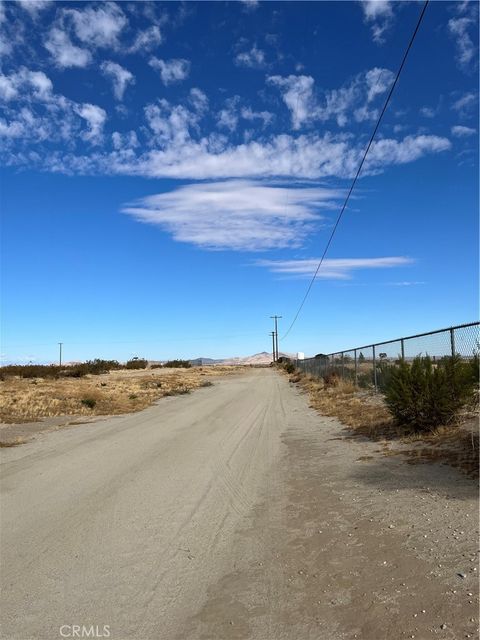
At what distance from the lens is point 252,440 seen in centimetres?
1302

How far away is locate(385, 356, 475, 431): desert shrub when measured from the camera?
10906mm

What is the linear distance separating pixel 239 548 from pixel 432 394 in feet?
21.2

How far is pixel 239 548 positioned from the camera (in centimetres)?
577

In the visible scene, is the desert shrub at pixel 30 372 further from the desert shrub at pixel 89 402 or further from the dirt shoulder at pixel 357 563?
the dirt shoulder at pixel 357 563

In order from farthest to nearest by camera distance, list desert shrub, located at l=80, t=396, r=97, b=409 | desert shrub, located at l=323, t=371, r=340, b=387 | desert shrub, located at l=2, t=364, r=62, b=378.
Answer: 1. desert shrub, located at l=2, t=364, r=62, b=378
2. desert shrub, located at l=323, t=371, r=340, b=387
3. desert shrub, located at l=80, t=396, r=97, b=409

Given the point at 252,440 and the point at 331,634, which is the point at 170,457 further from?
the point at 331,634

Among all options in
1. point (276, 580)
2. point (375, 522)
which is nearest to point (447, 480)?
point (375, 522)

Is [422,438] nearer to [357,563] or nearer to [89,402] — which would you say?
[357,563]

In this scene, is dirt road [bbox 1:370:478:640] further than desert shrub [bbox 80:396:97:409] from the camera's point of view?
No

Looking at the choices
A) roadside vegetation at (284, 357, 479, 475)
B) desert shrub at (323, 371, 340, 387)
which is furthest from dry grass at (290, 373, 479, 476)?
desert shrub at (323, 371, 340, 387)

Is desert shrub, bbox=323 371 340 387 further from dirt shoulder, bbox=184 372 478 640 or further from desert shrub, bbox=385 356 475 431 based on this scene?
dirt shoulder, bbox=184 372 478 640

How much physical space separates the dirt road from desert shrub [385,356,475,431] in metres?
1.23

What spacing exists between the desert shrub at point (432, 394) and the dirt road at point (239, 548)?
123cm

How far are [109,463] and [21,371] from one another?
47.3 metres
